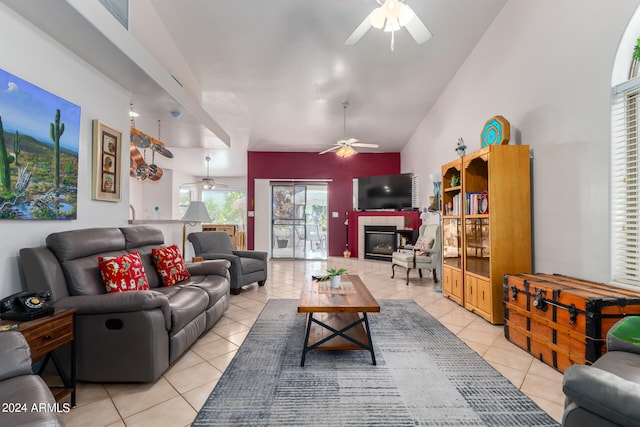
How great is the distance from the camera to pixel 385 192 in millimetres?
7137

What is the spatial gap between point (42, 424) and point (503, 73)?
441 cm

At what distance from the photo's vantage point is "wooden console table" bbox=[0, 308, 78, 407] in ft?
4.70

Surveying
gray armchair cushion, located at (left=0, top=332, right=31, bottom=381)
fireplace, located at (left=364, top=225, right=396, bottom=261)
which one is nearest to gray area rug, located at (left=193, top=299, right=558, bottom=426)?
gray armchair cushion, located at (left=0, top=332, right=31, bottom=381)

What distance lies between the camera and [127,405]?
1.66 meters

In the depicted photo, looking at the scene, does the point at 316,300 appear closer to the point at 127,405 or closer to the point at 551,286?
the point at 127,405

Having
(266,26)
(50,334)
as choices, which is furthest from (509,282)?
(266,26)

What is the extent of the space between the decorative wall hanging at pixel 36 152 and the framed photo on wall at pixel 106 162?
0.73ft

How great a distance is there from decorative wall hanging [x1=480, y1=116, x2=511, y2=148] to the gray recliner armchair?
340cm

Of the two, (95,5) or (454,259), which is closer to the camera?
(95,5)

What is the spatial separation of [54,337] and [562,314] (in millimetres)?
3096

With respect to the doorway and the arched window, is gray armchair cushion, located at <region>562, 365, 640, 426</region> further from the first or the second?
the doorway

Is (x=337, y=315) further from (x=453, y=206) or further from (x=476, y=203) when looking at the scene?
(x=453, y=206)

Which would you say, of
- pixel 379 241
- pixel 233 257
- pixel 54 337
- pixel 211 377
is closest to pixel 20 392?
pixel 54 337

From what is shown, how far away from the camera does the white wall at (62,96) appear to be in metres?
1.83
